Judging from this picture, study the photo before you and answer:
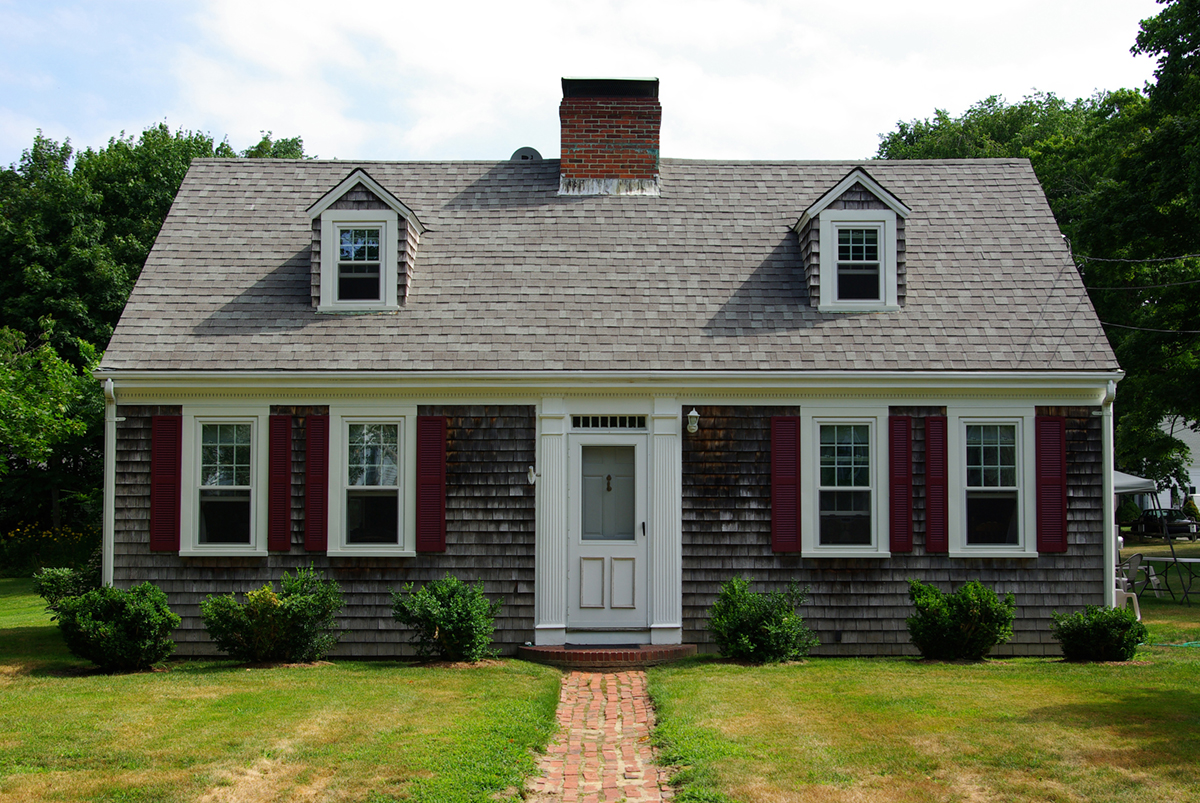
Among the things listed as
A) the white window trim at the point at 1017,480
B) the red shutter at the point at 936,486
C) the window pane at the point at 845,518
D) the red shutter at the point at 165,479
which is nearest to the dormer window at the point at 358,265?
the red shutter at the point at 165,479

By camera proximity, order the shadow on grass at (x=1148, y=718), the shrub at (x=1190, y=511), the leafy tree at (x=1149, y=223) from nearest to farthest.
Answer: the shadow on grass at (x=1148, y=718)
the leafy tree at (x=1149, y=223)
the shrub at (x=1190, y=511)

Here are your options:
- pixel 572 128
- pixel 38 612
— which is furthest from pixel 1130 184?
pixel 38 612

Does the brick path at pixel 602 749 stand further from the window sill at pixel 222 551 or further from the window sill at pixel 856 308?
the window sill at pixel 856 308

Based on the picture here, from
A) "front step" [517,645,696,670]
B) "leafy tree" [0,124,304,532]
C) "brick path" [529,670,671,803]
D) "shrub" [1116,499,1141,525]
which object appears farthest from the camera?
"shrub" [1116,499,1141,525]

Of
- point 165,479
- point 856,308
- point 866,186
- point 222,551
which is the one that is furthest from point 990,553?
point 165,479

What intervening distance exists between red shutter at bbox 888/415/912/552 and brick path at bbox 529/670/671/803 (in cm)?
349

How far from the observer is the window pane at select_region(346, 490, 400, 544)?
10.9 m

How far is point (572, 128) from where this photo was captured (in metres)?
13.7

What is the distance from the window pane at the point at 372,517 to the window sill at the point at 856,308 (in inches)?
226

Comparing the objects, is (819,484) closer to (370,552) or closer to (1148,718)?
(1148,718)

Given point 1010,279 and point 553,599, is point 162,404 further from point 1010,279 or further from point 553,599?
point 1010,279

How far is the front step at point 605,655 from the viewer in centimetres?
1030

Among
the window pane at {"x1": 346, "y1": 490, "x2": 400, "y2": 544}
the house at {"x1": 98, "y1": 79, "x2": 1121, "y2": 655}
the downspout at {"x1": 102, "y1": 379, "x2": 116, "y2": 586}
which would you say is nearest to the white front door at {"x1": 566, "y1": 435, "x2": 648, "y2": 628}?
the house at {"x1": 98, "y1": 79, "x2": 1121, "y2": 655}

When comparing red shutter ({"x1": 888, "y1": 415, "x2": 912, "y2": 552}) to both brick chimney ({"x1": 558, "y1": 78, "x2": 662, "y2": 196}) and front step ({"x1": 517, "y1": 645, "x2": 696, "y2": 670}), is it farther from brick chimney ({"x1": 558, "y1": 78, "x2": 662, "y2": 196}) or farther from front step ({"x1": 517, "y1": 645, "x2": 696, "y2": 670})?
brick chimney ({"x1": 558, "y1": 78, "x2": 662, "y2": 196})
